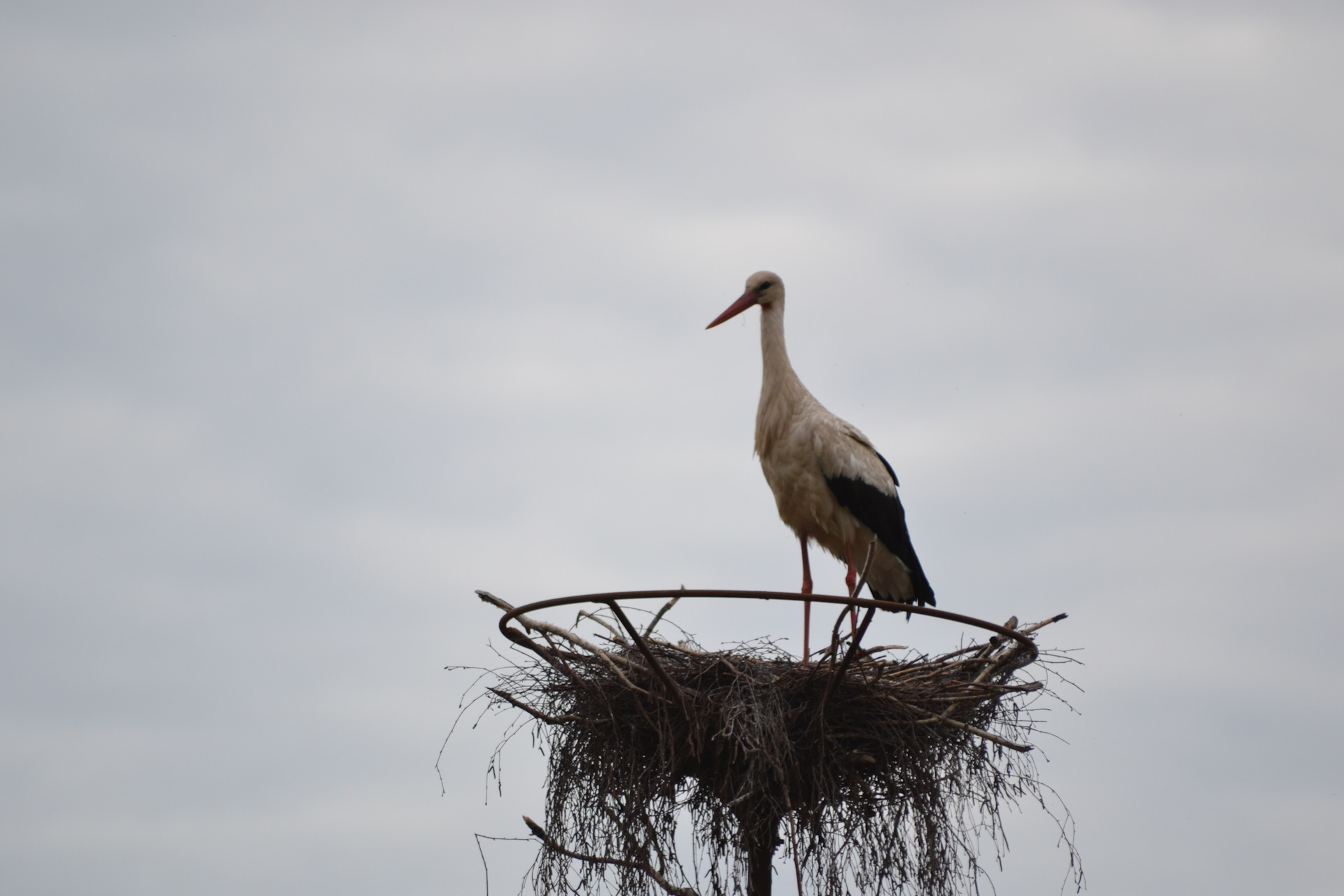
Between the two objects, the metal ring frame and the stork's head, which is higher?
the stork's head

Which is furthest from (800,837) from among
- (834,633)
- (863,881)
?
(834,633)

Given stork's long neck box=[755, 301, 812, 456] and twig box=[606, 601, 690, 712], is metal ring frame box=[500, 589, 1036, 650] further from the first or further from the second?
stork's long neck box=[755, 301, 812, 456]

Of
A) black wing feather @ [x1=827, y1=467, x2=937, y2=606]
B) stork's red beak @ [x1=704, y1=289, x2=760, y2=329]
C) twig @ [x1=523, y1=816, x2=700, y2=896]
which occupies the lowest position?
twig @ [x1=523, y1=816, x2=700, y2=896]

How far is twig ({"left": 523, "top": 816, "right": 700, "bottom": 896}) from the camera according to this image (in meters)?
4.52

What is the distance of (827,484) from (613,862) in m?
2.25

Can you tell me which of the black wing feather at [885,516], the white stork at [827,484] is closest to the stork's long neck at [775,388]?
the white stork at [827,484]

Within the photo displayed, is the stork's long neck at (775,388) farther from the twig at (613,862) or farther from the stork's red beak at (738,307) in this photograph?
the twig at (613,862)

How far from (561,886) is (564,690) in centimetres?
66

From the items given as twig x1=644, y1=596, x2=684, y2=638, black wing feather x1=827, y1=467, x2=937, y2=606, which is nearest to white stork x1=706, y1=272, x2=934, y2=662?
black wing feather x1=827, y1=467, x2=937, y2=606

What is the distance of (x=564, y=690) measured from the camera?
485cm

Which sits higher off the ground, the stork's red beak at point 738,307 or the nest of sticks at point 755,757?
the stork's red beak at point 738,307

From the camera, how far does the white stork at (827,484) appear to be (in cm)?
623

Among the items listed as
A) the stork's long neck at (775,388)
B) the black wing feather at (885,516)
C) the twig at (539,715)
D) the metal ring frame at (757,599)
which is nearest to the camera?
the metal ring frame at (757,599)

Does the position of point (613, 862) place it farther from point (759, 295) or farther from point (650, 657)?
point (759, 295)
